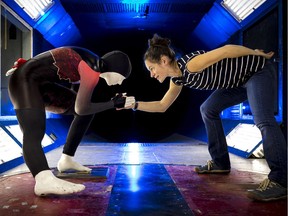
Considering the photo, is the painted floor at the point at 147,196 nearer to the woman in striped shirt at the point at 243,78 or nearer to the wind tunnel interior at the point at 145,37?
the woman in striped shirt at the point at 243,78


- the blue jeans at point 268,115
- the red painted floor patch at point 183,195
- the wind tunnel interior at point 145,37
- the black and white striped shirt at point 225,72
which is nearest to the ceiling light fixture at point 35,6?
the wind tunnel interior at point 145,37

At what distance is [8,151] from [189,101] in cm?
492

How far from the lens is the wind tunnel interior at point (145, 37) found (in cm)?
381

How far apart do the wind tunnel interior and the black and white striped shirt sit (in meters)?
1.50

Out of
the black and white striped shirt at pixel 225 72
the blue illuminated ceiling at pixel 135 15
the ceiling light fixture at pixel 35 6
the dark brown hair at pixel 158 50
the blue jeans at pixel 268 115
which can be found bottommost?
the blue jeans at pixel 268 115

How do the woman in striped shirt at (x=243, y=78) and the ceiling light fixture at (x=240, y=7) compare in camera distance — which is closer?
the woman in striped shirt at (x=243, y=78)

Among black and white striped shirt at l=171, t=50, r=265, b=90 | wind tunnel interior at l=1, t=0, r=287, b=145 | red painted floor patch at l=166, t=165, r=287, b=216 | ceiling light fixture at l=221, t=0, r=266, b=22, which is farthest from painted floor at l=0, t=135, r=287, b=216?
ceiling light fixture at l=221, t=0, r=266, b=22

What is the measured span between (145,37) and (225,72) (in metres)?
5.47

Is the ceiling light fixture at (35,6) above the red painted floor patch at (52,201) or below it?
above

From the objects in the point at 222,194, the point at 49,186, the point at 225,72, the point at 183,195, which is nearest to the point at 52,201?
the point at 49,186

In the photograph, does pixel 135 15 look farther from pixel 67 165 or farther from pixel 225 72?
pixel 225 72

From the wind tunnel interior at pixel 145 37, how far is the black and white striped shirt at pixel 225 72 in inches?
58.9

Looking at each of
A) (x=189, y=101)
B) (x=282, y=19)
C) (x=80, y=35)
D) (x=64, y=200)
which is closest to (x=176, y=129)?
(x=189, y=101)

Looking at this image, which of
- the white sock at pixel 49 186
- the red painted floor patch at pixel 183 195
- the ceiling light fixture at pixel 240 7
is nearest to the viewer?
the red painted floor patch at pixel 183 195
